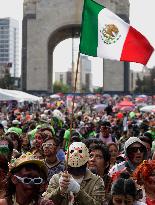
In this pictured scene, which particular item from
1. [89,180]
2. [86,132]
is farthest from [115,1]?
[89,180]

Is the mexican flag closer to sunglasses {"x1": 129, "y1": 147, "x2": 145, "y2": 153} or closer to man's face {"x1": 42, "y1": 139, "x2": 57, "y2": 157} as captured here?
sunglasses {"x1": 129, "y1": 147, "x2": 145, "y2": 153}

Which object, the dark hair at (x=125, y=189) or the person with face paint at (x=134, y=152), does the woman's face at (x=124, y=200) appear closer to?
the dark hair at (x=125, y=189)

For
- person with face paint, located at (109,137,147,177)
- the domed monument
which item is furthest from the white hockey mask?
the domed monument

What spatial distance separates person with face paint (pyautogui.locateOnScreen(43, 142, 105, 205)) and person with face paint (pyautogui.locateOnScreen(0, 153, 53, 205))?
0.71 m

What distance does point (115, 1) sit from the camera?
52.6 meters

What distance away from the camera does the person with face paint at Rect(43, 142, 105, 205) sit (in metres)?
4.41

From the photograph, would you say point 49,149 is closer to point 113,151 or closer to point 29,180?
point 113,151

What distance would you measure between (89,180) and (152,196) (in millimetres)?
567

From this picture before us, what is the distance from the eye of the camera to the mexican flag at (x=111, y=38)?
6.18 metres

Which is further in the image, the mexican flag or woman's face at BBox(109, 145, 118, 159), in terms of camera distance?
woman's face at BBox(109, 145, 118, 159)

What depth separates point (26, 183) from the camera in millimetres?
3557

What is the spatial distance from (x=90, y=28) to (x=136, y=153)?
148 centimetres

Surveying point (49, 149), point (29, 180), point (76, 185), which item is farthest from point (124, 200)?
point (49, 149)

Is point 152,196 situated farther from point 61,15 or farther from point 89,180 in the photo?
point 61,15
